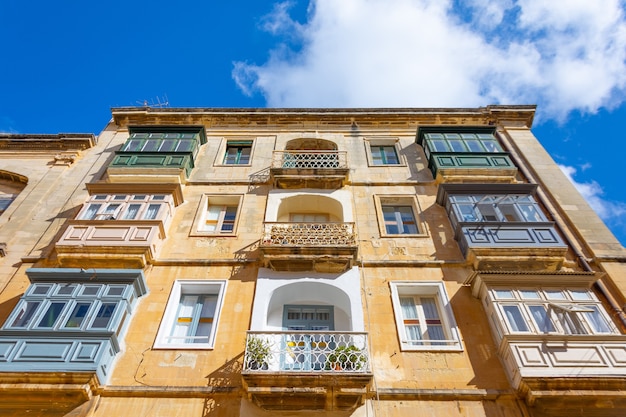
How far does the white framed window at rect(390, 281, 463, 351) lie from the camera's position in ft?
35.6

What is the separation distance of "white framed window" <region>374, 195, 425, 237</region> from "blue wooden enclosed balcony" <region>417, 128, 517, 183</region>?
1.65 meters

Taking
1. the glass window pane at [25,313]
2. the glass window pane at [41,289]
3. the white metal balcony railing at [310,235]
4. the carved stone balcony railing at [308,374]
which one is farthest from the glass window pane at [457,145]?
the glass window pane at [25,313]

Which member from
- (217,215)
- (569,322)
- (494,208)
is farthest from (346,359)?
(217,215)

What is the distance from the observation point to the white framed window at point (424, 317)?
35.6 feet

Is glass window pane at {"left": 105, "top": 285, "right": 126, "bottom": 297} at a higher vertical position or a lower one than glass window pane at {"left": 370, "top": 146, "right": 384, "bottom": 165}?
lower

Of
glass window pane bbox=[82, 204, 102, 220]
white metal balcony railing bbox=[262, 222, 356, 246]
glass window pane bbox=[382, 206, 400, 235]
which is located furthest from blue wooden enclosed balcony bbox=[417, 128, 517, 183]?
glass window pane bbox=[82, 204, 102, 220]

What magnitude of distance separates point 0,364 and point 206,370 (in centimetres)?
436

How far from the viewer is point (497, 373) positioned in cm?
999

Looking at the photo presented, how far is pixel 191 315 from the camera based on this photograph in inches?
464

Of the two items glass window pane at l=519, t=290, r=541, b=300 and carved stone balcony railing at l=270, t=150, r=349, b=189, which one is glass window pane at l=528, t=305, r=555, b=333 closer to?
glass window pane at l=519, t=290, r=541, b=300

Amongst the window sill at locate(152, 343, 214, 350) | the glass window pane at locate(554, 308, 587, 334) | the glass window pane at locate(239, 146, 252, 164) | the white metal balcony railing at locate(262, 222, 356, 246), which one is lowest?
the window sill at locate(152, 343, 214, 350)

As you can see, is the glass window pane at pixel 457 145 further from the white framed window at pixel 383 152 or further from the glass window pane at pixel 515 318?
the glass window pane at pixel 515 318

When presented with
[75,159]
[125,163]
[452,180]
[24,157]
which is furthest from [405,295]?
[24,157]

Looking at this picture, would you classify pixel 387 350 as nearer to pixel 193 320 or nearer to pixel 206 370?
pixel 206 370
